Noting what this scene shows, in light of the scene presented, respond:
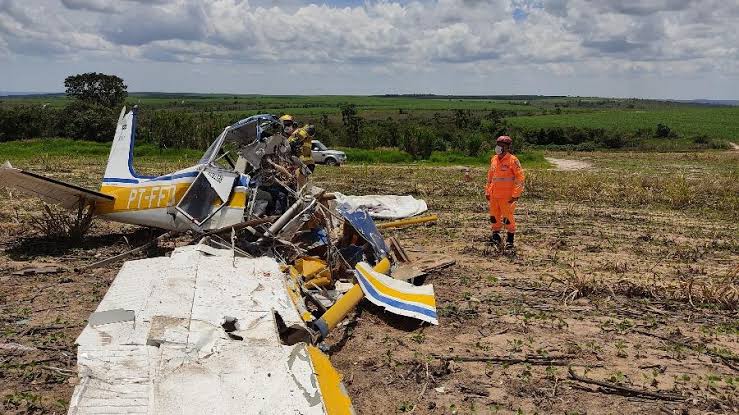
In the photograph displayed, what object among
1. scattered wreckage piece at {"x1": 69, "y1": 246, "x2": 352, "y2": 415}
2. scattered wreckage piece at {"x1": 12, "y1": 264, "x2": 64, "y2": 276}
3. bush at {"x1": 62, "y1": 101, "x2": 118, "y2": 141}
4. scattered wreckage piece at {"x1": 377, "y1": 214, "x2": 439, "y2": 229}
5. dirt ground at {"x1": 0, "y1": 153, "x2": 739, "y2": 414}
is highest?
scattered wreckage piece at {"x1": 69, "y1": 246, "x2": 352, "y2": 415}

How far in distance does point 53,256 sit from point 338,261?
435cm

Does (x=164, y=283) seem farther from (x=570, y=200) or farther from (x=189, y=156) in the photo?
(x=189, y=156)

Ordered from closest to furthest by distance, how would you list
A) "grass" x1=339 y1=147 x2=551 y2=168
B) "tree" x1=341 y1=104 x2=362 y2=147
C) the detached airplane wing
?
the detached airplane wing, "grass" x1=339 y1=147 x2=551 y2=168, "tree" x1=341 y1=104 x2=362 y2=147

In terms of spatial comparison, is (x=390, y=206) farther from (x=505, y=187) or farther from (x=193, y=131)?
(x=193, y=131)

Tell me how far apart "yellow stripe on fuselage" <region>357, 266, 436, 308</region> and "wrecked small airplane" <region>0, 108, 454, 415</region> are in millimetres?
16

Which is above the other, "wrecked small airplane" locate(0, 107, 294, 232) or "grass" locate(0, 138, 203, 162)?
"wrecked small airplane" locate(0, 107, 294, 232)

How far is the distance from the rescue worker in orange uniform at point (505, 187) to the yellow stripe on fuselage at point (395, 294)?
316 centimetres

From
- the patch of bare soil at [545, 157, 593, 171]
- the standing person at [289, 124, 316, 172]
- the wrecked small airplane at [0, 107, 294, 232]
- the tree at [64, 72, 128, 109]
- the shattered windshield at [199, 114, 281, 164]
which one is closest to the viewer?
the wrecked small airplane at [0, 107, 294, 232]

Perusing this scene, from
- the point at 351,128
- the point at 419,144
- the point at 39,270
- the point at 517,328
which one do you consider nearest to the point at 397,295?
the point at 517,328

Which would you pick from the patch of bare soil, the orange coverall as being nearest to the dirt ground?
the orange coverall

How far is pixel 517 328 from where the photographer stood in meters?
6.16

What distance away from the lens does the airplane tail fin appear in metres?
8.80

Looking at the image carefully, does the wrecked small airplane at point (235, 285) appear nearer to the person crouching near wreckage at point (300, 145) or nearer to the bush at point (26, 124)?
the person crouching near wreckage at point (300, 145)

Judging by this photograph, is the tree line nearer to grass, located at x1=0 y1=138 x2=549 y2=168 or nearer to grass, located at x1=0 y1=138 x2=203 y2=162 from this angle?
grass, located at x1=0 y1=138 x2=549 y2=168
